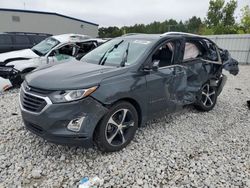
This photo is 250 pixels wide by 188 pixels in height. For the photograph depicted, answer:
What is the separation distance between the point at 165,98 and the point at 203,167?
1272 mm

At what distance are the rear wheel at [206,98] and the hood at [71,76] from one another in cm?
243

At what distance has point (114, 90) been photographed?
2.93 metres

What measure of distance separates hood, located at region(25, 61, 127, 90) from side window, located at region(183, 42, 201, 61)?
171 cm

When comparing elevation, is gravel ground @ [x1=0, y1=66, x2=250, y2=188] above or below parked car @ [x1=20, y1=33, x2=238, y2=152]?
below

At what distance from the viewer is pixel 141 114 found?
341cm

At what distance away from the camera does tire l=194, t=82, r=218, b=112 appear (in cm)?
480

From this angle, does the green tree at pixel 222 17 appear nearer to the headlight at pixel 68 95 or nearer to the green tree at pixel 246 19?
the green tree at pixel 246 19

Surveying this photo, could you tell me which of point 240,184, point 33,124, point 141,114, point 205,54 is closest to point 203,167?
point 240,184

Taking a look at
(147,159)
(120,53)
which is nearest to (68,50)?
(120,53)

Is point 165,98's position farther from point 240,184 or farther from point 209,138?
point 240,184

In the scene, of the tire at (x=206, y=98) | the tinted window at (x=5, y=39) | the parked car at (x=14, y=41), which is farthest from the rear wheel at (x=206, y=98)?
the tinted window at (x=5, y=39)

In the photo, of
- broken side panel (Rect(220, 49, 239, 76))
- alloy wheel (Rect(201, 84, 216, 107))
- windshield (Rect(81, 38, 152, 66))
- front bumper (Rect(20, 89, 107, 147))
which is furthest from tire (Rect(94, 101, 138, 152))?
broken side panel (Rect(220, 49, 239, 76))

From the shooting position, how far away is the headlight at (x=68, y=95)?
267 cm

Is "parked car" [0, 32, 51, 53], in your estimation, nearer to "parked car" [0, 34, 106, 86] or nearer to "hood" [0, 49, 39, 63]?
"parked car" [0, 34, 106, 86]
